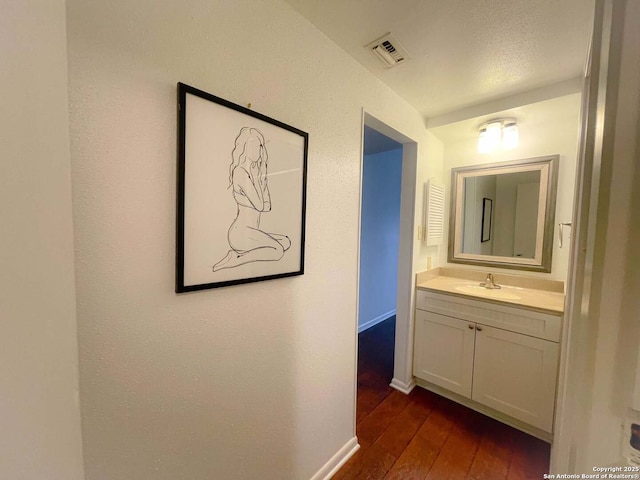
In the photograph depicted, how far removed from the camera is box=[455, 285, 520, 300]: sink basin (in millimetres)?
1742

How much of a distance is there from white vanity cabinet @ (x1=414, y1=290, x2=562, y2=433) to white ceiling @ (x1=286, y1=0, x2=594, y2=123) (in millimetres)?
1420

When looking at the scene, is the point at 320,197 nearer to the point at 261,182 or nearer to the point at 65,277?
the point at 261,182

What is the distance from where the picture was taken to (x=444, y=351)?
191 cm

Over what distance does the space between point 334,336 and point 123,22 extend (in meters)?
1.43

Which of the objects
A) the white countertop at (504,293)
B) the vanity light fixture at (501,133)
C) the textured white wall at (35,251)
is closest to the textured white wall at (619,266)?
the textured white wall at (35,251)

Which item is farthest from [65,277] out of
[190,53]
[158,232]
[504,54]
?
[504,54]

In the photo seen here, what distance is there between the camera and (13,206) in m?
0.36

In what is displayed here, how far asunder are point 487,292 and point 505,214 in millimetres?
716

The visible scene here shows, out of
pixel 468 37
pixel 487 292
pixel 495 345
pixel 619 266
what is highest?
pixel 468 37

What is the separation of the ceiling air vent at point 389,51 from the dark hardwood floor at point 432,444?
224 cm

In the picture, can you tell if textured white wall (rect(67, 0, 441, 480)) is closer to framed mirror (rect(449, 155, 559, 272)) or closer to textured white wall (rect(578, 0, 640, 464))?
textured white wall (rect(578, 0, 640, 464))

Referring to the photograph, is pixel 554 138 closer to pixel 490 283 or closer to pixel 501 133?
pixel 501 133

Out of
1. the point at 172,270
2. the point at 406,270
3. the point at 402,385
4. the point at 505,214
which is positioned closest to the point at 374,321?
the point at 402,385

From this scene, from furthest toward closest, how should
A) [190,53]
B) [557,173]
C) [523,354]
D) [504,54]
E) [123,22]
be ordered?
[557,173], [523,354], [504,54], [190,53], [123,22]
